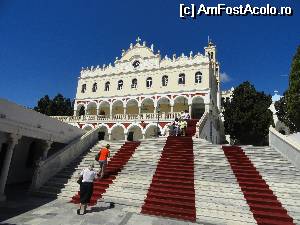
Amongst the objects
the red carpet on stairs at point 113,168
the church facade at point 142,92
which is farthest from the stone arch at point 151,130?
the red carpet on stairs at point 113,168

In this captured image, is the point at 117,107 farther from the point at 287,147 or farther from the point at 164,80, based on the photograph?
the point at 287,147

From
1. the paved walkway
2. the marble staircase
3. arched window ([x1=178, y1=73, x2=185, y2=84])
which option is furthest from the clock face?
the paved walkway

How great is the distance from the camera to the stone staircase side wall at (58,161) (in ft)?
48.3

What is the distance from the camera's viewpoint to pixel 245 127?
1660 inches

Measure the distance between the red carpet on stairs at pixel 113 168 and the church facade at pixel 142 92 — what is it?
15.0m

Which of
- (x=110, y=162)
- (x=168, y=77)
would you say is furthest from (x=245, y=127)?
(x=110, y=162)

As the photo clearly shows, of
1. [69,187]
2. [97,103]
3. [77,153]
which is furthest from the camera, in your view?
[97,103]

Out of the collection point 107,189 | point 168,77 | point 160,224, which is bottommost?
point 160,224

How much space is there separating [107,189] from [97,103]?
31498 millimetres

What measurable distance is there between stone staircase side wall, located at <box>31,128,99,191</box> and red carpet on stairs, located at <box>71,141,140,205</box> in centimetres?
279

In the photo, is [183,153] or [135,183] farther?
[183,153]

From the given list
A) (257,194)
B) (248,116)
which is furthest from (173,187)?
(248,116)

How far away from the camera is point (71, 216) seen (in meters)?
10.5

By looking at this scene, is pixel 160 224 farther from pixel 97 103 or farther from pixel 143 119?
pixel 97 103
